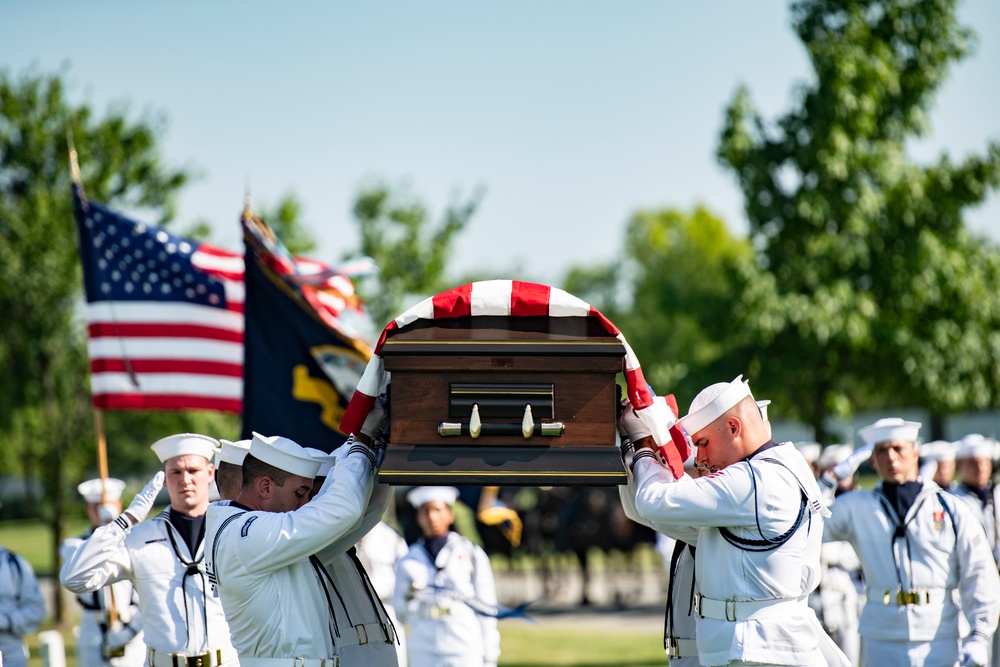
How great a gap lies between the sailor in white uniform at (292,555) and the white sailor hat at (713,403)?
4.34 feet

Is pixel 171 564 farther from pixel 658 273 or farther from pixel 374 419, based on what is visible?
pixel 658 273

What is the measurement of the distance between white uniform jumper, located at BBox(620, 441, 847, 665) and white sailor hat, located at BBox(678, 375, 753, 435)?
8.3 inches

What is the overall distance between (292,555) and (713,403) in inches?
70.2

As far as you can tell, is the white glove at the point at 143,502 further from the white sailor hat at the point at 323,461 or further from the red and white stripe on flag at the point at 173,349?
the red and white stripe on flag at the point at 173,349

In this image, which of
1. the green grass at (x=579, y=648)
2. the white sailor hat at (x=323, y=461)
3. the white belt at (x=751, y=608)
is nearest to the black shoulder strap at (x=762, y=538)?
the white belt at (x=751, y=608)

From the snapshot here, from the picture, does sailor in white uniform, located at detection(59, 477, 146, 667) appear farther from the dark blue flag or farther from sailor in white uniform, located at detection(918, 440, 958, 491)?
sailor in white uniform, located at detection(918, 440, 958, 491)

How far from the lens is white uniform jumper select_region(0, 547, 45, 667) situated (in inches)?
299

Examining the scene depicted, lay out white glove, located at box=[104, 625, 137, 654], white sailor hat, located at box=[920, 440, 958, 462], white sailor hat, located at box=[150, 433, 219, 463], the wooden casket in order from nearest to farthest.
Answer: the wooden casket < white sailor hat, located at box=[150, 433, 219, 463] < white glove, located at box=[104, 625, 137, 654] < white sailor hat, located at box=[920, 440, 958, 462]

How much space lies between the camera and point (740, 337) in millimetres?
14492

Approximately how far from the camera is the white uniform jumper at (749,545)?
452 cm

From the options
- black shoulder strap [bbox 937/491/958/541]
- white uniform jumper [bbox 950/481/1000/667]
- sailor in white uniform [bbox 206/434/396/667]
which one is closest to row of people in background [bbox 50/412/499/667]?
sailor in white uniform [bbox 206/434/396/667]

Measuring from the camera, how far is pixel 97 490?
25.3 feet

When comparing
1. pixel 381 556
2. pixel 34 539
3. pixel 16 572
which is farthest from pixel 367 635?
pixel 34 539

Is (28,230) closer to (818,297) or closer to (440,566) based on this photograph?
(440,566)
